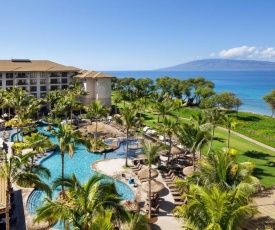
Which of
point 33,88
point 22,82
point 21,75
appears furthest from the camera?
point 33,88

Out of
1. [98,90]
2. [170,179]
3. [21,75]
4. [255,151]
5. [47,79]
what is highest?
[21,75]

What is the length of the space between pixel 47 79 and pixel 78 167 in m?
43.0

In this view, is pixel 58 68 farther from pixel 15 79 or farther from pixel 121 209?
pixel 121 209

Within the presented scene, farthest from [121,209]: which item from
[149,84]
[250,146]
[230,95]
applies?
[149,84]

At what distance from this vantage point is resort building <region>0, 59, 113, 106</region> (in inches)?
2680

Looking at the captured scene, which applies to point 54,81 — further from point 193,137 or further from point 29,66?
point 193,137

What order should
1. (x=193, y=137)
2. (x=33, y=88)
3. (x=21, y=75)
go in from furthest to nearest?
(x=33, y=88)
(x=21, y=75)
(x=193, y=137)

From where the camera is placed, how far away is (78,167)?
3531 centimetres

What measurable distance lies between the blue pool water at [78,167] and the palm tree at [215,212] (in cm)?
1547

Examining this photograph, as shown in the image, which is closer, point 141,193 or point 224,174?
point 224,174

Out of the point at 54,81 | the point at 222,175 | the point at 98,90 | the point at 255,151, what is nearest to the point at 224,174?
the point at 222,175

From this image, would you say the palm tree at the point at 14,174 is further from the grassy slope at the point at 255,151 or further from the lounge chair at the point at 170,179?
the lounge chair at the point at 170,179

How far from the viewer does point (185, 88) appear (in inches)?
3561

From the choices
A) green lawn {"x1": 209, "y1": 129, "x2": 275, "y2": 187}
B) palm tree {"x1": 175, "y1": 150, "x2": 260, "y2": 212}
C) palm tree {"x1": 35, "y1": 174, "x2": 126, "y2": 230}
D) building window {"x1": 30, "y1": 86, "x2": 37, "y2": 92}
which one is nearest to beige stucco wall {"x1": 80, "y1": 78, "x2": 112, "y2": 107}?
building window {"x1": 30, "y1": 86, "x2": 37, "y2": 92}
